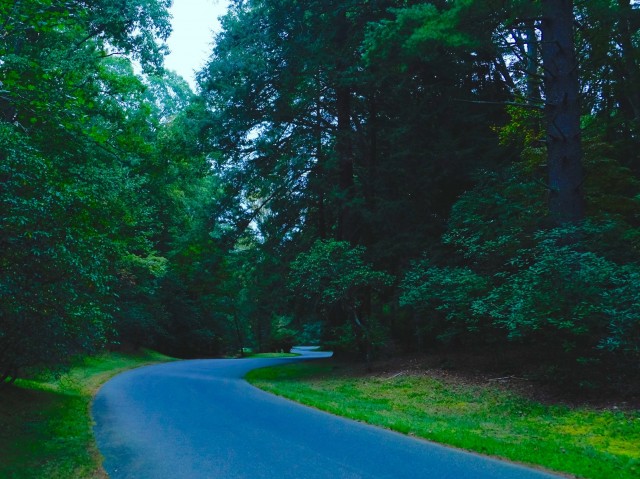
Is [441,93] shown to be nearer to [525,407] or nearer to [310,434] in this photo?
[525,407]

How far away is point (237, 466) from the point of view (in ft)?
21.5

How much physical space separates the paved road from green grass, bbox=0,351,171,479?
0.34 metres

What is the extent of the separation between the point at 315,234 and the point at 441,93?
9626 mm

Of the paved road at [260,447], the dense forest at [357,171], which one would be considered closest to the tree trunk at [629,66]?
the dense forest at [357,171]

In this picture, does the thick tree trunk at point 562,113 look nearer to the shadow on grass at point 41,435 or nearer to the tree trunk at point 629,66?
the tree trunk at point 629,66

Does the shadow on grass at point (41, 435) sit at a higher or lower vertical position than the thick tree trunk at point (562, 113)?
lower

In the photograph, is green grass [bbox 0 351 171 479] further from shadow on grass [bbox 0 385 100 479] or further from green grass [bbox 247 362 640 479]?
green grass [bbox 247 362 640 479]

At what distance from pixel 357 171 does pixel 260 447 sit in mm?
16978

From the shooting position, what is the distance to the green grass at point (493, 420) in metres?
6.67

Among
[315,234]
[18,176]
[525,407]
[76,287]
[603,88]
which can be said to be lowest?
[525,407]

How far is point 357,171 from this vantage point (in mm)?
23031

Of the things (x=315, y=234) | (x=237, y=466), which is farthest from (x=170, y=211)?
(x=237, y=466)

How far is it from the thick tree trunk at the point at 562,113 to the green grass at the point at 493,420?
486 cm

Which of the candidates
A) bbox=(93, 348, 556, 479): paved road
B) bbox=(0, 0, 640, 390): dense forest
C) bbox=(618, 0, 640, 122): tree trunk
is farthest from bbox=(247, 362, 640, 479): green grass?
bbox=(618, 0, 640, 122): tree trunk
